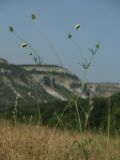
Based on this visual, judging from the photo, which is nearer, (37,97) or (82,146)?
(82,146)

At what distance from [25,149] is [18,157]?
0.51 metres

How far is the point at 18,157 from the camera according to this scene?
4578 mm

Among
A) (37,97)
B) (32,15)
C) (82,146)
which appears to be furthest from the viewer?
(37,97)

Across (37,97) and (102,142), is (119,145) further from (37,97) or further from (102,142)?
(37,97)

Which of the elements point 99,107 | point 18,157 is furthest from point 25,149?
point 99,107

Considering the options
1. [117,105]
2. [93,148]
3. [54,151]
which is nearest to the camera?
[54,151]

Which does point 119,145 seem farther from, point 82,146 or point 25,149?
point 82,146

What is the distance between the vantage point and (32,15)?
4363mm

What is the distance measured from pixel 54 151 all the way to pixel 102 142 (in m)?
1.20

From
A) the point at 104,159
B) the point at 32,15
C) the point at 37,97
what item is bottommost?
the point at 104,159

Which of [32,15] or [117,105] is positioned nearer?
[32,15]

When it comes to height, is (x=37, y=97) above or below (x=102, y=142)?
above

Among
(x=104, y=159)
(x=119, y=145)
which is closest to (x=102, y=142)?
(x=119, y=145)

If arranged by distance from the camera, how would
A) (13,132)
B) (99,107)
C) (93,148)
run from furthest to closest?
(99,107) < (13,132) < (93,148)
